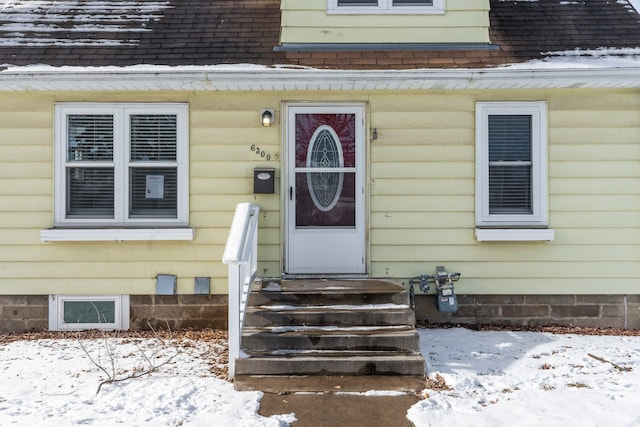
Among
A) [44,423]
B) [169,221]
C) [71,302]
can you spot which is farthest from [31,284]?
[44,423]

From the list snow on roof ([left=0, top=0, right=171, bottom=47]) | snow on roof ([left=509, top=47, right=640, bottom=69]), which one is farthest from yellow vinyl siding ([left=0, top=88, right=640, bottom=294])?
snow on roof ([left=0, top=0, right=171, bottom=47])

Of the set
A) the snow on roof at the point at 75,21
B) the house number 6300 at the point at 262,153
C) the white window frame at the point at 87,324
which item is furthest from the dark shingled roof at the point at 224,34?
the white window frame at the point at 87,324

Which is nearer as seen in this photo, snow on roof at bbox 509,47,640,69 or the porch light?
snow on roof at bbox 509,47,640,69

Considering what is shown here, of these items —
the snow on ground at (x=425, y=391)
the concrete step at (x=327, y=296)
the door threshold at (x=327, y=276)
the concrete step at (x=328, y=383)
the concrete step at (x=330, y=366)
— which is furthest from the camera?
the door threshold at (x=327, y=276)

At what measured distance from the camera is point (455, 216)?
582 centimetres

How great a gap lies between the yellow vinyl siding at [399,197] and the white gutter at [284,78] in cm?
24

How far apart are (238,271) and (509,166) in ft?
11.5

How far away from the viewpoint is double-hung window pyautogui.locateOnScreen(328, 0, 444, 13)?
6023 mm

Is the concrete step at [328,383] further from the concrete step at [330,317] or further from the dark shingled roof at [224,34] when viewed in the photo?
the dark shingled roof at [224,34]

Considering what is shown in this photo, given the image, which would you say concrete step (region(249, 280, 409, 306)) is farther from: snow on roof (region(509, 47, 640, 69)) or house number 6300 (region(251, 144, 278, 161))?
snow on roof (region(509, 47, 640, 69))

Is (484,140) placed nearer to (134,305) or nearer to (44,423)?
(134,305)

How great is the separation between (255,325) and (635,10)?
20.2 feet

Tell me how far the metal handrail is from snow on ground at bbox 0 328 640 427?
1.23ft

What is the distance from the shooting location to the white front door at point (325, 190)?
586cm
